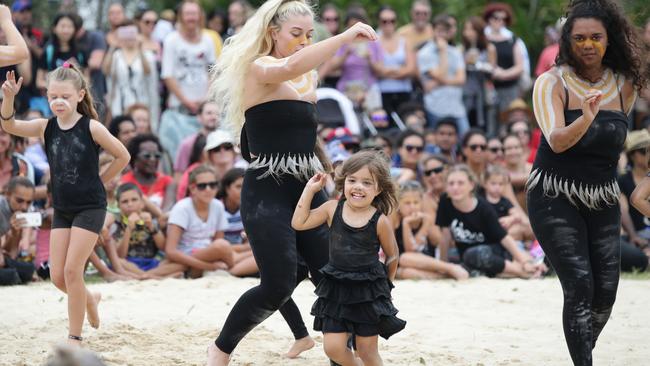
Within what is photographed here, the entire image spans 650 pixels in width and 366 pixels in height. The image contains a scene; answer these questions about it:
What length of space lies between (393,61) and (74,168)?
7.04 meters

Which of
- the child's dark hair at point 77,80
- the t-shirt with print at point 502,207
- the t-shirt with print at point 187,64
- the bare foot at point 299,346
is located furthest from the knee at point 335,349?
the t-shirt with print at point 187,64

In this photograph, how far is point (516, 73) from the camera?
41.1 feet

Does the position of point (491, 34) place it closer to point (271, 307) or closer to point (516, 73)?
point (516, 73)

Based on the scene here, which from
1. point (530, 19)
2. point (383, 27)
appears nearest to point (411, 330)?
point (383, 27)

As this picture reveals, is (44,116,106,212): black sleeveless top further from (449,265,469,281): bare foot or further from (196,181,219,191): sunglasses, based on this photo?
(449,265,469,281): bare foot

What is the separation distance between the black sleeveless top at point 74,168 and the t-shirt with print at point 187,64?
5572 mm

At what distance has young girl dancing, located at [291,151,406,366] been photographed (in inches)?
191

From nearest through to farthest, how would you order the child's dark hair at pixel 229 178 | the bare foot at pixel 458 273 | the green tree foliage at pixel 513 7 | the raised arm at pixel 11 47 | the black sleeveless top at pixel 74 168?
the raised arm at pixel 11 47, the black sleeveless top at pixel 74 168, the bare foot at pixel 458 273, the child's dark hair at pixel 229 178, the green tree foliage at pixel 513 7

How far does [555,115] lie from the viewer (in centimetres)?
482

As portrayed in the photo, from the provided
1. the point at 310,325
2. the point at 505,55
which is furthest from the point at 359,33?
the point at 505,55

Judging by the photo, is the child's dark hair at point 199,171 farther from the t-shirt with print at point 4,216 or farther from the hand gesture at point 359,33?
the hand gesture at point 359,33

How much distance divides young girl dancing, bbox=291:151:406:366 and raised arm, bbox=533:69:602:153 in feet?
2.66

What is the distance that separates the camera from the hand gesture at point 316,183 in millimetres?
4879

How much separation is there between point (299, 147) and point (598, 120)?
1478 mm
